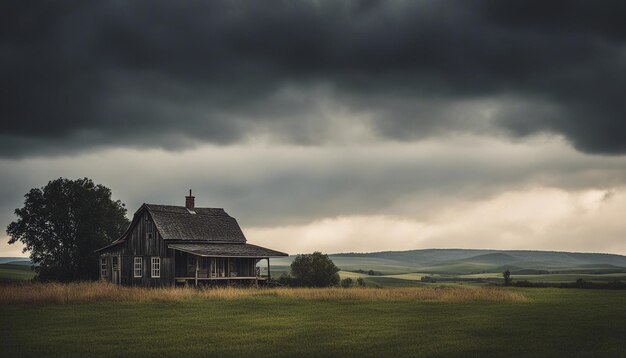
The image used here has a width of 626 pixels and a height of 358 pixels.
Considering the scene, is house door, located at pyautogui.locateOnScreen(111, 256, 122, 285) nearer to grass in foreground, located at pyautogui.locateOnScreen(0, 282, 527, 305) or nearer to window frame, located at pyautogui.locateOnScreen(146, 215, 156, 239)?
window frame, located at pyautogui.locateOnScreen(146, 215, 156, 239)

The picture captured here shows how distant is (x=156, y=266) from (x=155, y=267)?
128 mm

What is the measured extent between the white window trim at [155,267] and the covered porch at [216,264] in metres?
1.82

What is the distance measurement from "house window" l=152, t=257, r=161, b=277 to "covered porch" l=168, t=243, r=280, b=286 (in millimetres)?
1806

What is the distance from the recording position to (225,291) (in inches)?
1538

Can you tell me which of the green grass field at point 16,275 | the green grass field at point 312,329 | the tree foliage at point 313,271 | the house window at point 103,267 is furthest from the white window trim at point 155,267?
the green grass field at point 16,275

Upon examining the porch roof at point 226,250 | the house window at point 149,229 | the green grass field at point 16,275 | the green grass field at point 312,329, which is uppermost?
the house window at point 149,229

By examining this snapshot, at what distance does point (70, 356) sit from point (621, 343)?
1554cm

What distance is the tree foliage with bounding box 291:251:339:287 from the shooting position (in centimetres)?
6047

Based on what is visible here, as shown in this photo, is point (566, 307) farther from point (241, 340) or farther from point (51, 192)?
point (51, 192)

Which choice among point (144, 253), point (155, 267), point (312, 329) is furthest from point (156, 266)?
point (312, 329)

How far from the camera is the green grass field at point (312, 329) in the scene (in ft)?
56.9

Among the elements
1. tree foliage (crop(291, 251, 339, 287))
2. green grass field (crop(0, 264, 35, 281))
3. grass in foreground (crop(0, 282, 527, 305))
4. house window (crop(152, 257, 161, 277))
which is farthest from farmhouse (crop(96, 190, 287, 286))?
green grass field (crop(0, 264, 35, 281))

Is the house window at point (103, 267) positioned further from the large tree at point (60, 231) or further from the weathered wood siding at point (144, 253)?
the large tree at point (60, 231)

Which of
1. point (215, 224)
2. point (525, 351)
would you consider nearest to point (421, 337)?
point (525, 351)
